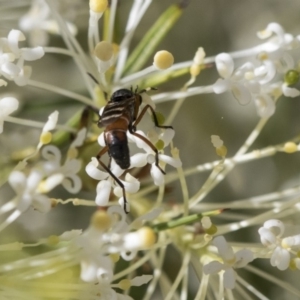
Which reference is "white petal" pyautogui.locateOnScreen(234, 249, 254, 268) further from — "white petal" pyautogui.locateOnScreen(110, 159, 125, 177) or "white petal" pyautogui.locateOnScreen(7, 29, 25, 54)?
"white petal" pyautogui.locateOnScreen(7, 29, 25, 54)

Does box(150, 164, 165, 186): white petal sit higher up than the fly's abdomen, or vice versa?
the fly's abdomen

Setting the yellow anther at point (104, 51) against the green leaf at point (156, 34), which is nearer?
the yellow anther at point (104, 51)

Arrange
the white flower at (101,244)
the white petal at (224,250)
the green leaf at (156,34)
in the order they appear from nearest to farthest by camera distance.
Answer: the white flower at (101,244)
the white petal at (224,250)
the green leaf at (156,34)

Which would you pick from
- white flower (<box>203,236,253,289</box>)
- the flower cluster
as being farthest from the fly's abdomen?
white flower (<box>203,236,253,289</box>)

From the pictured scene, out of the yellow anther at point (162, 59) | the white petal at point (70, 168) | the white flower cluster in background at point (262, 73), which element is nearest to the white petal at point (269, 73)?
the white flower cluster in background at point (262, 73)

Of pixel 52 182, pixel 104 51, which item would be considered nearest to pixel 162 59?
pixel 104 51

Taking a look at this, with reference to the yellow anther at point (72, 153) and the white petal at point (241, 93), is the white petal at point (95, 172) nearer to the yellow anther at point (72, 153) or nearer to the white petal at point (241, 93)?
the yellow anther at point (72, 153)

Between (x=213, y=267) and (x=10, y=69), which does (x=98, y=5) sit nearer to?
(x=10, y=69)
